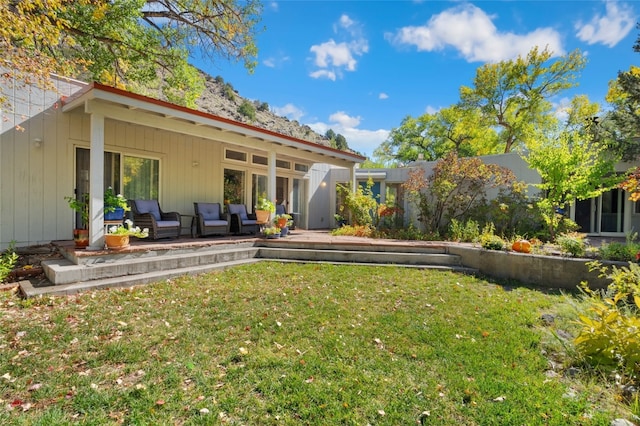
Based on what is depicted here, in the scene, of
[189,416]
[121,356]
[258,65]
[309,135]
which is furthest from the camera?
[309,135]

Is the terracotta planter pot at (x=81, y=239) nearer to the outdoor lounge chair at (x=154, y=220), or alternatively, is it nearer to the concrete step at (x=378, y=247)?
the outdoor lounge chair at (x=154, y=220)

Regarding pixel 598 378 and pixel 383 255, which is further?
pixel 383 255

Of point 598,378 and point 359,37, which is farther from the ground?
point 359,37

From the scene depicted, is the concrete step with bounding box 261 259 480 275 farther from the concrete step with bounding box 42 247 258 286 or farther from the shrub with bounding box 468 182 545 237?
the shrub with bounding box 468 182 545 237

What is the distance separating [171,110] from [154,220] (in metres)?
2.44

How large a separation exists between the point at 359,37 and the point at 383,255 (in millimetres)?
9455

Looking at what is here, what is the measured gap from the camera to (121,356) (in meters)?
2.83

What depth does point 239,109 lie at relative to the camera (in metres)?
52.1

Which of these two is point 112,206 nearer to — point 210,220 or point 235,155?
point 210,220

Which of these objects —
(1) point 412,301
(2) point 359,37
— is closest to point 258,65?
(2) point 359,37

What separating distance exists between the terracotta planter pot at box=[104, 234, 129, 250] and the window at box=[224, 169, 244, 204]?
179 inches

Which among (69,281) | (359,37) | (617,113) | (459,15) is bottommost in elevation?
(69,281)

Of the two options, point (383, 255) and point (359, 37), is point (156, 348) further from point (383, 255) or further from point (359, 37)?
point (359, 37)


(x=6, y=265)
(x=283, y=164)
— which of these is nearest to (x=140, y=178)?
(x=6, y=265)
